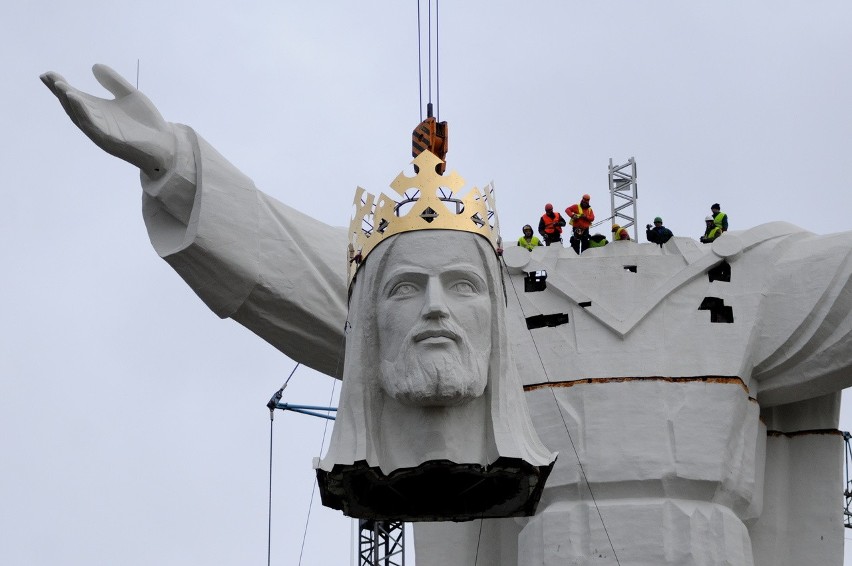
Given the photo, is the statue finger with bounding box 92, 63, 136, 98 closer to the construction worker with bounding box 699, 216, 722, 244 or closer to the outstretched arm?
the outstretched arm

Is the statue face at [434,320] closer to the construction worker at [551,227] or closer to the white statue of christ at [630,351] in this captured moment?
the white statue of christ at [630,351]

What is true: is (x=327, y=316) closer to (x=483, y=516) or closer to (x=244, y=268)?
(x=244, y=268)

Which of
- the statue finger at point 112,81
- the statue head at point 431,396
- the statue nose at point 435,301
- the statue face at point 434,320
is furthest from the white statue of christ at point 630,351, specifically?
the statue nose at point 435,301

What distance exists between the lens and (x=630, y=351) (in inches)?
582

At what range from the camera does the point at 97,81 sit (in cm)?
1433

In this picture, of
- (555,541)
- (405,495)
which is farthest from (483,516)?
(555,541)

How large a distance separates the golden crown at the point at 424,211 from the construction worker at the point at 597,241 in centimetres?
258

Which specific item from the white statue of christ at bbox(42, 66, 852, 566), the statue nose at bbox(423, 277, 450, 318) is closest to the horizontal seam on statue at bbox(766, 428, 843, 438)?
the white statue of christ at bbox(42, 66, 852, 566)

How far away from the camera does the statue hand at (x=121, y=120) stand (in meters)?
13.9

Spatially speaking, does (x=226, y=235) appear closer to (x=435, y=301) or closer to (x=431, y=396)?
(x=435, y=301)

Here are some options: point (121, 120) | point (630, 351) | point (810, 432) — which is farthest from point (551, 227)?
point (121, 120)

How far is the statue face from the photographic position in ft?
40.7

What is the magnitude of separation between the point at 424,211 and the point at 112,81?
8.53 ft

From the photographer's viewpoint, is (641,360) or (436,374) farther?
(641,360)
